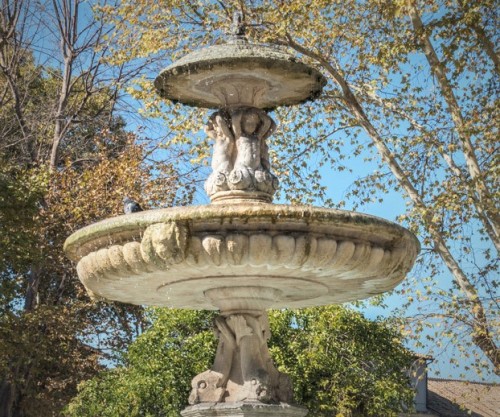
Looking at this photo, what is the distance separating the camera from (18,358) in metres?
19.8

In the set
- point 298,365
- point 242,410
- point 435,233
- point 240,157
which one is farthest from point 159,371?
point 242,410

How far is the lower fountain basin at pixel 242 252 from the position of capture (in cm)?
651

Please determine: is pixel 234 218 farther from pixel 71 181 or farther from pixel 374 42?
pixel 71 181

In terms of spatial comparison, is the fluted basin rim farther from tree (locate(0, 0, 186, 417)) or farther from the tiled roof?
the tiled roof

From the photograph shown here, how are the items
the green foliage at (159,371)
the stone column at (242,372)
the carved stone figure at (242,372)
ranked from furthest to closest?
the green foliage at (159,371), the carved stone figure at (242,372), the stone column at (242,372)

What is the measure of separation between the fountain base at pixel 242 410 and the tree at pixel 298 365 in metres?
7.79

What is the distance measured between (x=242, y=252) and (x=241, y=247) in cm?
4

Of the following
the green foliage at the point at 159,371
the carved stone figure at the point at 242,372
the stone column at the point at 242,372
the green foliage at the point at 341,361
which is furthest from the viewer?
the green foliage at the point at 341,361

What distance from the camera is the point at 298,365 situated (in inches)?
617

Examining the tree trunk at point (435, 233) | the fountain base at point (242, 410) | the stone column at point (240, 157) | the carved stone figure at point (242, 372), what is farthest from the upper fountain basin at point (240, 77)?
the tree trunk at point (435, 233)

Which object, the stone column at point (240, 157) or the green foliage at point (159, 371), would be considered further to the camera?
the green foliage at point (159, 371)

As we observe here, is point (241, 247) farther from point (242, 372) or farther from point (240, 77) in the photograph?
point (240, 77)

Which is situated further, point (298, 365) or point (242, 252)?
point (298, 365)

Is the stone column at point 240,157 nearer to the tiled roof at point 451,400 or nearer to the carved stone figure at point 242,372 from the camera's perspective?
the carved stone figure at point 242,372
